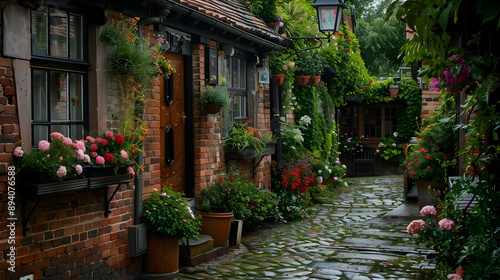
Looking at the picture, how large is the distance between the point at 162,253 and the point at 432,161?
6.06 metres

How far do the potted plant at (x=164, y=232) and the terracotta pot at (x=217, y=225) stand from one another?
111 cm

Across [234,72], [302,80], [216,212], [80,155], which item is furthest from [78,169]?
[302,80]

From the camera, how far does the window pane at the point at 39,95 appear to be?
5246mm

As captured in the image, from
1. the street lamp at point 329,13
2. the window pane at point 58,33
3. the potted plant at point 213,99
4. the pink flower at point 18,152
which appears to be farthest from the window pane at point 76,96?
the street lamp at point 329,13

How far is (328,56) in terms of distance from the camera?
14.6m

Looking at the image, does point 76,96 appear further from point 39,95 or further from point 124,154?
point 124,154

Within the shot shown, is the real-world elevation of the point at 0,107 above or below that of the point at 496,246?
above

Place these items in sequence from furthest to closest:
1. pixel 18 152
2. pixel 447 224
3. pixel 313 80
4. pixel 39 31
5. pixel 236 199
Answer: pixel 313 80 < pixel 236 199 < pixel 39 31 < pixel 18 152 < pixel 447 224

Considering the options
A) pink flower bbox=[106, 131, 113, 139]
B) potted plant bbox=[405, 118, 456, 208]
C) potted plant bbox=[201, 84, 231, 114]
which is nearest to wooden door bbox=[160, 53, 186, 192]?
potted plant bbox=[201, 84, 231, 114]

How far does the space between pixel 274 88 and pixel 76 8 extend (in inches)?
257

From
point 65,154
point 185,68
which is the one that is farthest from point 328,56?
point 65,154

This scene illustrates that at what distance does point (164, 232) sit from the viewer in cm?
645

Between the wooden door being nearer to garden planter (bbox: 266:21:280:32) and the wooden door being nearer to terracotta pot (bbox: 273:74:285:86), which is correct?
garden planter (bbox: 266:21:280:32)

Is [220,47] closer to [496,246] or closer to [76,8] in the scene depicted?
[76,8]
